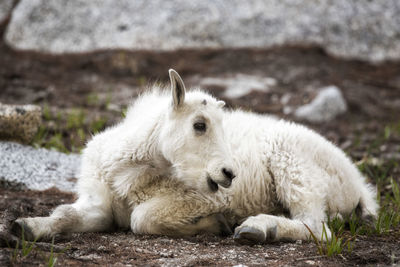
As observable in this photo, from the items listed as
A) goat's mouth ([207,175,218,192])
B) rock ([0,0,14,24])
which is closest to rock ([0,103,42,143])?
goat's mouth ([207,175,218,192])

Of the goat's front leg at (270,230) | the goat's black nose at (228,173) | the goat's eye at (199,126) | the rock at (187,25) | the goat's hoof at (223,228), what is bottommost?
the goat's hoof at (223,228)

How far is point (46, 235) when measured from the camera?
4418 millimetres

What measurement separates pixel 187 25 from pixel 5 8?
14.4 ft

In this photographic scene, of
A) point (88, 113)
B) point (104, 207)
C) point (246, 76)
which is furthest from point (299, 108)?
point (104, 207)

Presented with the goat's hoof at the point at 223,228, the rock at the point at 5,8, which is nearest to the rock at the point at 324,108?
the goat's hoof at the point at 223,228

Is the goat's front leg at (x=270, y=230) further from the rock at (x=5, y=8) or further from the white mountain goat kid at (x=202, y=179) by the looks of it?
the rock at (x=5, y=8)

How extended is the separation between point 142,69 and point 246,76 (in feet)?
7.71

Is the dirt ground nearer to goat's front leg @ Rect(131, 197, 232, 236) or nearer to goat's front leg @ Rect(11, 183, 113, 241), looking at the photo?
goat's front leg @ Rect(11, 183, 113, 241)

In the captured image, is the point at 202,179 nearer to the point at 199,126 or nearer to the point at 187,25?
the point at 199,126

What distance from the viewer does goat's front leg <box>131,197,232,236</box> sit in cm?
482

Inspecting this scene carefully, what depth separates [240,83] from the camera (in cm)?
1127

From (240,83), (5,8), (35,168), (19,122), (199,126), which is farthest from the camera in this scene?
(5,8)

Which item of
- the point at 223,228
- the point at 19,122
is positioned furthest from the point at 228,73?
the point at 223,228

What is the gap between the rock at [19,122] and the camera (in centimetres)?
654
